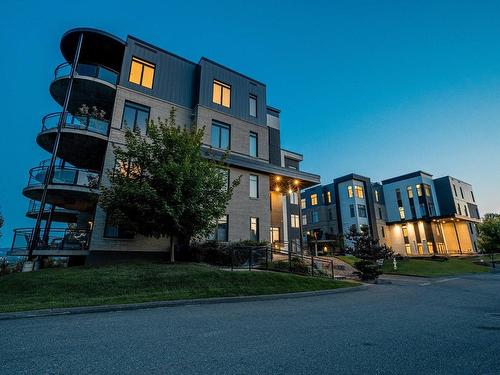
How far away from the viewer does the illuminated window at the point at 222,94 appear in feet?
72.0

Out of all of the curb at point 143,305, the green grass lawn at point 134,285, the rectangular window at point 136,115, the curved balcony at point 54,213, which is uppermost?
the rectangular window at point 136,115

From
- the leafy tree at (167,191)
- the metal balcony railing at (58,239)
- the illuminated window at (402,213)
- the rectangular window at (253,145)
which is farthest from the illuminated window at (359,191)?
the metal balcony railing at (58,239)

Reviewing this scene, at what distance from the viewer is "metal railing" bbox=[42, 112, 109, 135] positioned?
1545 centimetres

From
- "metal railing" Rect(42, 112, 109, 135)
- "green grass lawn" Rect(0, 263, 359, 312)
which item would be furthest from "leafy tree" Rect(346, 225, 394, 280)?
"metal railing" Rect(42, 112, 109, 135)

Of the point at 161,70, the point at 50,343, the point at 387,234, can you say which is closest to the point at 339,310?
the point at 50,343

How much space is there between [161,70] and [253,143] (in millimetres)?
9457

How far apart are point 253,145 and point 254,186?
170 inches

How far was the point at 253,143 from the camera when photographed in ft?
75.7

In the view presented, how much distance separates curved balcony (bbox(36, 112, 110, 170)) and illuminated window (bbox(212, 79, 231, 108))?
29.9 feet

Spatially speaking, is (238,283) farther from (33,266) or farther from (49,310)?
(33,266)

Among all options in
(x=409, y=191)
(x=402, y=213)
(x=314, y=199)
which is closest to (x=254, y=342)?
(x=314, y=199)

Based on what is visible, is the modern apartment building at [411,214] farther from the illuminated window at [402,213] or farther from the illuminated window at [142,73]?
the illuminated window at [142,73]

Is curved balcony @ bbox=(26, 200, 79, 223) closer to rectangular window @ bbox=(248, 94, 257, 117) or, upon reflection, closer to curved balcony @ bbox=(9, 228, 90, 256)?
curved balcony @ bbox=(9, 228, 90, 256)

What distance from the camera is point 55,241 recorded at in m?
14.8
